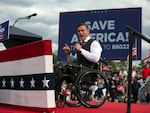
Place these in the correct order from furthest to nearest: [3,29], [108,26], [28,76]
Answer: [108,26] < [3,29] < [28,76]

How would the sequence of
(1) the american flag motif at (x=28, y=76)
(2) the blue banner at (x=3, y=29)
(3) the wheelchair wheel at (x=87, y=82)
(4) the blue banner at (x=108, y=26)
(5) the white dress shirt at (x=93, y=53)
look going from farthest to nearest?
(4) the blue banner at (x=108, y=26) → (2) the blue banner at (x=3, y=29) → (5) the white dress shirt at (x=93, y=53) → (3) the wheelchair wheel at (x=87, y=82) → (1) the american flag motif at (x=28, y=76)

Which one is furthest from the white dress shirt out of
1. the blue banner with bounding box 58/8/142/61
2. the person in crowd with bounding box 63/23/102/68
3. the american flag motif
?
the blue banner with bounding box 58/8/142/61

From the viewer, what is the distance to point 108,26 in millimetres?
15117

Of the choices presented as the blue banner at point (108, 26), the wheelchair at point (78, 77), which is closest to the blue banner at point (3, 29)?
the blue banner at point (108, 26)

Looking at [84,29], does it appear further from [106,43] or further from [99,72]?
[106,43]

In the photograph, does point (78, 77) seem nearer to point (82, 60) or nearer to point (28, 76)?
point (82, 60)

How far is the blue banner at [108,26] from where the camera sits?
1452cm

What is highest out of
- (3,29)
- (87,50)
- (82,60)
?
(3,29)

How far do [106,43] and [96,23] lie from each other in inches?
35.5

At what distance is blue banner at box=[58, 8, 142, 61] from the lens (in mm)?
14516

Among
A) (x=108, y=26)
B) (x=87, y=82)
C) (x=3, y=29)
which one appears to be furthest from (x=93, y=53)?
(x=108, y=26)

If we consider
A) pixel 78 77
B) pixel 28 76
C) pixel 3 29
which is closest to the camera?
pixel 28 76

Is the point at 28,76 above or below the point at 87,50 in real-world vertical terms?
below

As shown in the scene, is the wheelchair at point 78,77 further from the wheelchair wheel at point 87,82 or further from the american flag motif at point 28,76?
the american flag motif at point 28,76
